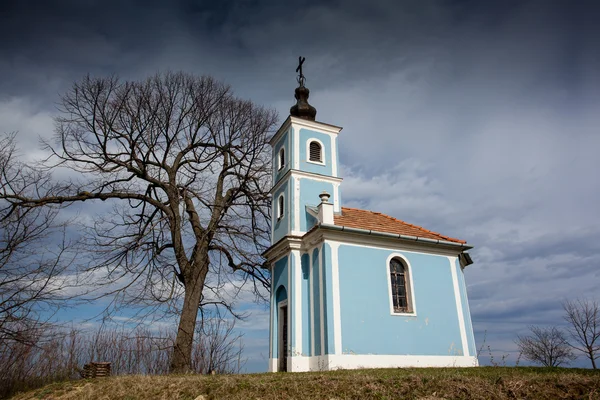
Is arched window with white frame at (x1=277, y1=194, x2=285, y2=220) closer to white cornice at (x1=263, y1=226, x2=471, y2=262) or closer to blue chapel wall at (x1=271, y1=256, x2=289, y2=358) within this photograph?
white cornice at (x1=263, y1=226, x2=471, y2=262)

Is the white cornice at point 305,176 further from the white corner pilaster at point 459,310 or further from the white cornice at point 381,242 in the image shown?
the white corner pilaster at point 459,310

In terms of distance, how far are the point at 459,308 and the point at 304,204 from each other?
6.82 m

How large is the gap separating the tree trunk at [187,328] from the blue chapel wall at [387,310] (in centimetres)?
497

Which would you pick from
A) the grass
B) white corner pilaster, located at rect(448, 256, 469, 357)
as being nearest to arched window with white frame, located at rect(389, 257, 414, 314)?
white corner pilaster, located at rect(448, 256, 469, 357)

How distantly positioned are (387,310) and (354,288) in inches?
53.5

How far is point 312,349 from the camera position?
41.9 ft

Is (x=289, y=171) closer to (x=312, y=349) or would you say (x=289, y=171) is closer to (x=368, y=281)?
(x=368, y=281)

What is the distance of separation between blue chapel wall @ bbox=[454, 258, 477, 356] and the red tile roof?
1.21m

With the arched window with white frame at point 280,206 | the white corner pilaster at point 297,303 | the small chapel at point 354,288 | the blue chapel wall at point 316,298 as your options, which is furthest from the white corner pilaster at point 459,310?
the arched window with white frame at point 280,206

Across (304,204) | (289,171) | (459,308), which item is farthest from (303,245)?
(459,308)

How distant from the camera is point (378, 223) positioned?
15461mm

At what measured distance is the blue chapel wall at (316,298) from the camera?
12.5 metres

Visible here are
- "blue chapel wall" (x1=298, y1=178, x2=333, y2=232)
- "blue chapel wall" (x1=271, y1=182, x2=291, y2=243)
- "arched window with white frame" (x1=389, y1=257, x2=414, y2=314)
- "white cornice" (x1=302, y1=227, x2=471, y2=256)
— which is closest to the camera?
"white cornice" (x1=302, y1=227, x2=471, y2=256)

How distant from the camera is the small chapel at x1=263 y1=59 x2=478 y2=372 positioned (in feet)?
40.6
